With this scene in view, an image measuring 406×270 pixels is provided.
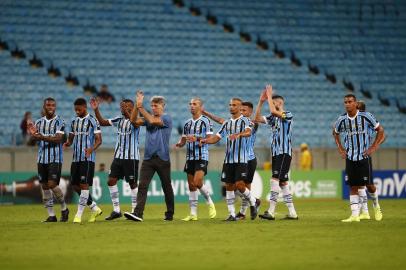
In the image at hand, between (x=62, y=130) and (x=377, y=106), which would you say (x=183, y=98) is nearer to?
(x=377, y=106)

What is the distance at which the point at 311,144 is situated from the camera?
32875mm

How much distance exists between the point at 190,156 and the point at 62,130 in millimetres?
2539

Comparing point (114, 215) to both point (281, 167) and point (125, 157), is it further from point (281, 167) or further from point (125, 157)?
point (281, 167)

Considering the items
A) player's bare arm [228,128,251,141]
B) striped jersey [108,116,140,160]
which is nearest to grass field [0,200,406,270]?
player's bare arm [228,128,251,141]

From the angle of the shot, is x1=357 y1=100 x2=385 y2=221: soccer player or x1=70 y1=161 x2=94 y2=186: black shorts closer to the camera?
x1=357 y1=100 x2=385 y2=221: soccer player

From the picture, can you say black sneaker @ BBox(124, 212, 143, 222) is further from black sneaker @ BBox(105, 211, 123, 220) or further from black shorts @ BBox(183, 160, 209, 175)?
black shorts @ BBox(183, 160, 209, 175)

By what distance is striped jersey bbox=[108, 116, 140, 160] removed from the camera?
18.1m

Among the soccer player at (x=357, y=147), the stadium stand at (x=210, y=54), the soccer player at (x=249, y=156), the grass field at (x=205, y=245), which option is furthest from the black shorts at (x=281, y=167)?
the stadium stand at (x=210, y=54)

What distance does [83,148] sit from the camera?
17.3 meters

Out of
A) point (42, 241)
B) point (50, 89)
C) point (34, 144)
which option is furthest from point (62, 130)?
point (50, 89)

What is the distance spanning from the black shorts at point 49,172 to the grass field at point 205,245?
93 cm

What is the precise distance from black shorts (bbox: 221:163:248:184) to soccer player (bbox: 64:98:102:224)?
2.42 metres

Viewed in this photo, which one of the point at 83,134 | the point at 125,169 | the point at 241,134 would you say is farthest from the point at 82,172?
the point at 241,134

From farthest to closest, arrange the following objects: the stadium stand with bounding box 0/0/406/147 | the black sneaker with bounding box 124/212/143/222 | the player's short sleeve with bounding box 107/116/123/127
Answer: the stadium stand with bounding box 0/0/406/147 → the player's short sleeve with bounding box 107/116/123/127 → the black sneaker with bounding box 124/212/143/222
